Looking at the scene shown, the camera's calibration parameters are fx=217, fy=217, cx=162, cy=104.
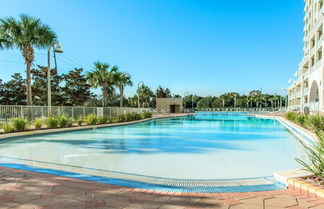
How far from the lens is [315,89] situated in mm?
23234

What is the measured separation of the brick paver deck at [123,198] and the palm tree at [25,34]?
1206cm

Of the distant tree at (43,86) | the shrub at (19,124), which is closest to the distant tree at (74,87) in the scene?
the distant tree at (43,86)

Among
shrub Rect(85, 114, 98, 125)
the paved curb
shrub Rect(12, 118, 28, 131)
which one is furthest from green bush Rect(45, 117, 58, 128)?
the paved curb

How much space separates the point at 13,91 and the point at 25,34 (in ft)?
54.0

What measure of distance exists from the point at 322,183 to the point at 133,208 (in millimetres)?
2485

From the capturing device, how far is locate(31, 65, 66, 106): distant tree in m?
26.9

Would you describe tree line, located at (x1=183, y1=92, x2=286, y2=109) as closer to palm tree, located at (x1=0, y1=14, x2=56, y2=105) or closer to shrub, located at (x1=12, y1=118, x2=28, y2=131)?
palm tree, located at (x1=0, y1=14, x2=56, y2=105)

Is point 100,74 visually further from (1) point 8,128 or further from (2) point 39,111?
(1) point 8,128

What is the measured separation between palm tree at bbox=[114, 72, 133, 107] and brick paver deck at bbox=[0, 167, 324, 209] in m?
19.0

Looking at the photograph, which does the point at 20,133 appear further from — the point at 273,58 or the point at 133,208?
the point at 273,58

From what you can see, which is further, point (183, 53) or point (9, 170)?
point (183, 53)

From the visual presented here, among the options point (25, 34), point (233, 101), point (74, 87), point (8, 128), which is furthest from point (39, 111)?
point (233, 101)

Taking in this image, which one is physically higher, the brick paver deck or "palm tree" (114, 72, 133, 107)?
"palm tree" (114, 72, 133, 107)

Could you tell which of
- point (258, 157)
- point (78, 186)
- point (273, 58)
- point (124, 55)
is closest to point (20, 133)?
point (78, 186)
